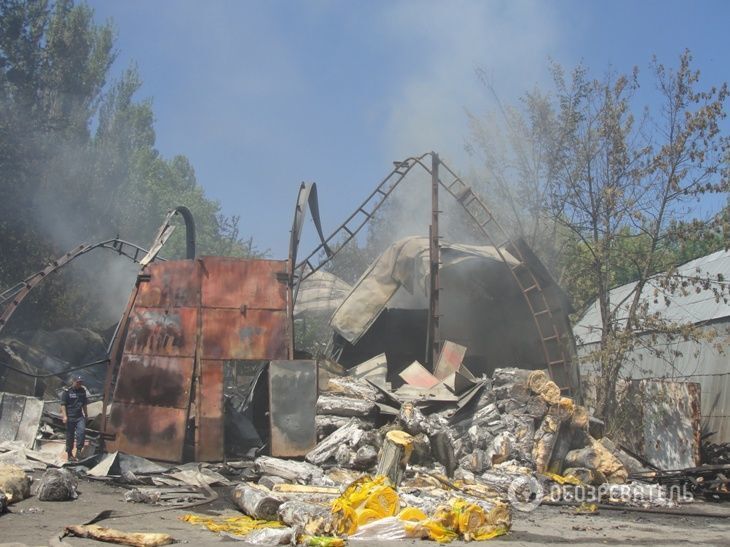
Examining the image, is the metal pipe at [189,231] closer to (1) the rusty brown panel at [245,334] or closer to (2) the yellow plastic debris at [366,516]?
(1) the rusty brown panel at [245,334]

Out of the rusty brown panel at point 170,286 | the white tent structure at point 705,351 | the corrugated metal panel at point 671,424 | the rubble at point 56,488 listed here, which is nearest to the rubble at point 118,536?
the rubble at point 56,488

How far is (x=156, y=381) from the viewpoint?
40.1ft

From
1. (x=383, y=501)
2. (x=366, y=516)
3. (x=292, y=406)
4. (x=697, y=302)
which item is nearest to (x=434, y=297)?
(x=292, y=406)

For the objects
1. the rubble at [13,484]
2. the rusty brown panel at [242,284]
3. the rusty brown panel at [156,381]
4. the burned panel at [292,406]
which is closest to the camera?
the rubble at [13,484]

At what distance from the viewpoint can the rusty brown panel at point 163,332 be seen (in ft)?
40.6

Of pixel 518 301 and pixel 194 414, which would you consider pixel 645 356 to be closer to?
pixel 518 301

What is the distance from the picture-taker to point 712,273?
21344 millimetres

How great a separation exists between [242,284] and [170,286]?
131 cm

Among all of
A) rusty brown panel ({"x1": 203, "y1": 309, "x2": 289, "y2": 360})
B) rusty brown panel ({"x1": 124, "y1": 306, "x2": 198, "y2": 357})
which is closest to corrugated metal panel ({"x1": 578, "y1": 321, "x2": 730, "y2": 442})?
rusty brown panel ({"x1": 203, "y1": 309, "x2": 289, "y2": 360})

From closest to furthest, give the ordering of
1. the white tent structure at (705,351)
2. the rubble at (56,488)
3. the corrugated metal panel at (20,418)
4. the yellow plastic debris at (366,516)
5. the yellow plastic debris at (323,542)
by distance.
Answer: the yellow plastic debris at (323,542) < the yellow plastic debris at (366,516) < the rubble at (56,488) < the corrugated metal panel at (20,418) < the white tent structure at (705,351)

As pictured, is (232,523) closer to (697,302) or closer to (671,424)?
(671,424)

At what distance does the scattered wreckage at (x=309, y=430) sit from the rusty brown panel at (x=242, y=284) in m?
0.03

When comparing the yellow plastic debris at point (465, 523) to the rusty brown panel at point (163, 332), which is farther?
the rusty brown panel at point (163, 332)

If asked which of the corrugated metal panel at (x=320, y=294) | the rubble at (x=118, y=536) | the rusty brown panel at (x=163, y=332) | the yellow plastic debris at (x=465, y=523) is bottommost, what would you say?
the rubble at (x=118, y=536)
